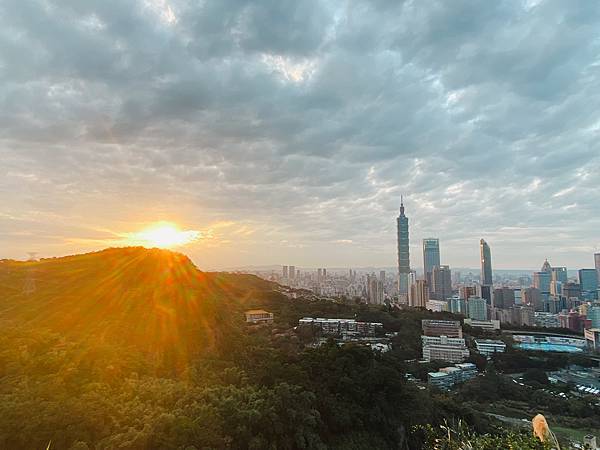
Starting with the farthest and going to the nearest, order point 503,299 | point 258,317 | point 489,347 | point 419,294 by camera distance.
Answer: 1. point 419,294
2. point 503,299
3. point 489,347
4. point 258,317

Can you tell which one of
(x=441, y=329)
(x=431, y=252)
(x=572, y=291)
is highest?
(x=431, y=252)

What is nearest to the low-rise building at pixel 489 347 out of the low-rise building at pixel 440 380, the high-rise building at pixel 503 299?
the low-rise building at pixel 440 380

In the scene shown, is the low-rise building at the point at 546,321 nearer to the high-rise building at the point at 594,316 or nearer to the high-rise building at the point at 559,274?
the high-rise building at the point at 594,316

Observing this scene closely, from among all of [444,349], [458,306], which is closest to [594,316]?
[458,306]

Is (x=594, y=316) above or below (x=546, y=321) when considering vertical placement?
above

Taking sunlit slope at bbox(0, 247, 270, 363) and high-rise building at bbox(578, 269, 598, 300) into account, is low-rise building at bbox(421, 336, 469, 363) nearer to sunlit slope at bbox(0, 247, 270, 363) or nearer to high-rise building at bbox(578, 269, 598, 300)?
sunlit slope at bbox(0, 247, 270, 363)

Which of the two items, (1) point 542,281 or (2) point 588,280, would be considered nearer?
(2) point 588,280

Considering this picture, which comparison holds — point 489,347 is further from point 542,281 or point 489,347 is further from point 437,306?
point 542,281

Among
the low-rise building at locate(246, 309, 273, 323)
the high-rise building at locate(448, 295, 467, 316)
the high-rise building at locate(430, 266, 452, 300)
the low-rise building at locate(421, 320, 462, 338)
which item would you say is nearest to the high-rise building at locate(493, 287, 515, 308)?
the high-rise building at locate(448, 295, 467, 316)
